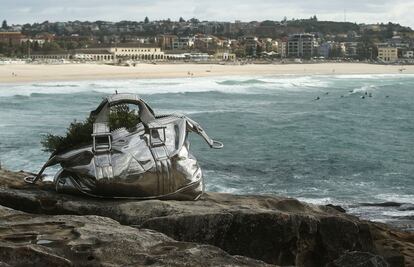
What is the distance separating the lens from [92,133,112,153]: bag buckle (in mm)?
6180

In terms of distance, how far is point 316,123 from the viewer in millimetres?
40125

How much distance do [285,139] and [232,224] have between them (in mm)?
25764

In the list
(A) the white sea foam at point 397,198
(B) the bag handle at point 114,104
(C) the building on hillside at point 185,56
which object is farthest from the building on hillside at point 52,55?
(B) the bag handle at point 114,104

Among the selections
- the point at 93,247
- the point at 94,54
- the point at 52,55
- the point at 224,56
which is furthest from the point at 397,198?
the point at 224,56

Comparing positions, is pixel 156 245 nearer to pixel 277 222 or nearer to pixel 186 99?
pixel 277 222

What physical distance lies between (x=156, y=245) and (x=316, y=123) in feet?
118

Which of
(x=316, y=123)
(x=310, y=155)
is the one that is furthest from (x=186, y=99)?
(x=310, y=155)

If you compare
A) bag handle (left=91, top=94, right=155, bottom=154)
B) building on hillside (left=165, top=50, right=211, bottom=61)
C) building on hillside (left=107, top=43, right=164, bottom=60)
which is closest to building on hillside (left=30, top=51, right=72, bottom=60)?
building on hillside (left=107, top=43, right=164, bottom=60)

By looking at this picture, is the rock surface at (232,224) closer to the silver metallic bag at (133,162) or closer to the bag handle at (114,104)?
the silver metallic bag at (133,162)

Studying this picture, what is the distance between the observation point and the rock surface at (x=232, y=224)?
5.78m

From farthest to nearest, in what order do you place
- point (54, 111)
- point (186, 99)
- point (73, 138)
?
point (186, 99), point (54, 111), point (73, 138)

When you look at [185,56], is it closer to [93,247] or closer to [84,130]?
[84,130]

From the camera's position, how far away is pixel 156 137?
638 cm

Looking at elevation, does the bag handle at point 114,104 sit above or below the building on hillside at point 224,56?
below
